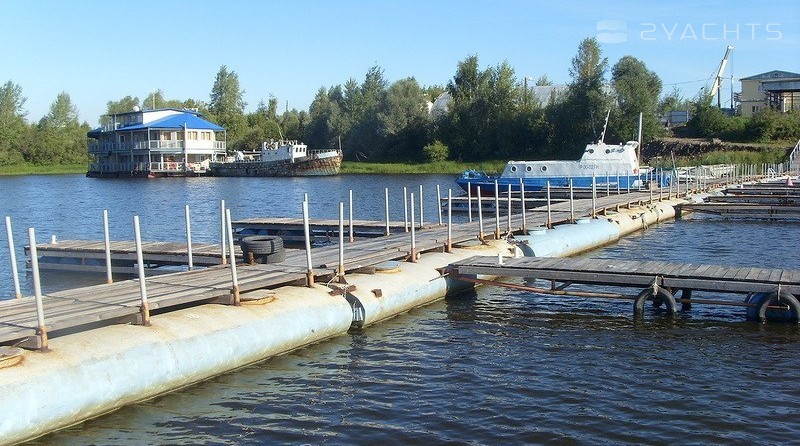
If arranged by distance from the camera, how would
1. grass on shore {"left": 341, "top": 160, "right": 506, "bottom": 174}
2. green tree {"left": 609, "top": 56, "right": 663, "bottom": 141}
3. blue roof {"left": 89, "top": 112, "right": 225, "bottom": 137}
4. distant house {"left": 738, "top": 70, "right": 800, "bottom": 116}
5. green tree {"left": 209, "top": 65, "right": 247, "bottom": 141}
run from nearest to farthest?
green tree {"left": 609, "top": 56, "right": 663, "bottom": 141} → distant house {"left": 738, "top": 70, "right": 800, "bottom": 116} → grass on shore {"left": 341, "top": 160, "right": 506, "bottom": 174} → blue roof {"left": 89, "top": 112, "right": 225, "bottom": 137} → green tree {"left": 209, "top": 65, "right": 247, "bottom": 141}

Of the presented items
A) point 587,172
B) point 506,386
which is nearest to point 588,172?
point 587,172

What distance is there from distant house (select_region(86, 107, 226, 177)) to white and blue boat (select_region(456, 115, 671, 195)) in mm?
66958

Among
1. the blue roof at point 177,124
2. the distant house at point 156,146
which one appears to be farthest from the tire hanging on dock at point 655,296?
the blue roof at point 177,124

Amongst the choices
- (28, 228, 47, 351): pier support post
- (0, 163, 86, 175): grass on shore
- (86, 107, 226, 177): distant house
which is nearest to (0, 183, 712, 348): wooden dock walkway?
(28, 228, 47, 351): pier support post

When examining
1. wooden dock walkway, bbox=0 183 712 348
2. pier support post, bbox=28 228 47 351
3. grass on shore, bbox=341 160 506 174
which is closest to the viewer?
pier support post, bbox=28 228 47 351

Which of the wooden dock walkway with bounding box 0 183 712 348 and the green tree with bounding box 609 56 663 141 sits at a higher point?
the green tree with bounding box 609 56 663 141

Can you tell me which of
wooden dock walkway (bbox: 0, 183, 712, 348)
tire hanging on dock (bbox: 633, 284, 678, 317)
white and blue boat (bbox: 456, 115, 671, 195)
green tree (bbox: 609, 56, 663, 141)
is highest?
green tree (bbox: 609, 56, 663, 141)

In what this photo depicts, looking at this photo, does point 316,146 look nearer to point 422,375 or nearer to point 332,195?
point 332,195

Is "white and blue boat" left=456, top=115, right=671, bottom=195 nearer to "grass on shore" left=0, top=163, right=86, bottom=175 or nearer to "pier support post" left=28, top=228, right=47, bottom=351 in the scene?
"pier support post" left=28, top=228, right=47, bottom=351

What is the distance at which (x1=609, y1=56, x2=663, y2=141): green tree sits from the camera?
90812mm

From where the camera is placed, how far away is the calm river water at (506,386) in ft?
36.6

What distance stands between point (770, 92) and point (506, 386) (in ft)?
302

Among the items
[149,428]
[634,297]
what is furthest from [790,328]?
[149,428]

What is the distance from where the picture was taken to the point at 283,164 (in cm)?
10881
